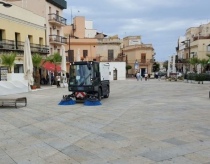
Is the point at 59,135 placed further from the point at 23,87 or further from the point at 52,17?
the point at 52,17

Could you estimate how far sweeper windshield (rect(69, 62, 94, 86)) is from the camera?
16.0m

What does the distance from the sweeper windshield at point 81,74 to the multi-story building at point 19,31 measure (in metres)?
13.0

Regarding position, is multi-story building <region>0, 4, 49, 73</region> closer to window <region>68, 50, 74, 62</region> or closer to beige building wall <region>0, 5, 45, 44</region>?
beige building wall <region>0, 5, 45, 44</region>

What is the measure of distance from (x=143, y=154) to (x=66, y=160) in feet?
5.18

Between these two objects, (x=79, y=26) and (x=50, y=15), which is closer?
(x=50, y=15)

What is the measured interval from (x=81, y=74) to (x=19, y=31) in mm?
16771

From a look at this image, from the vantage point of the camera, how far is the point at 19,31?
3038cm

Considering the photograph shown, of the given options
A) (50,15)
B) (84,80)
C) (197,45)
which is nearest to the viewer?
(84,80)

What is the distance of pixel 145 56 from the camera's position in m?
67.8

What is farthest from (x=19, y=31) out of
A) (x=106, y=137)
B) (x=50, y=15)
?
(x=106, y=137)

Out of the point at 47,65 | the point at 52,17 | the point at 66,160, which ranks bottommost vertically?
the point at 66,160

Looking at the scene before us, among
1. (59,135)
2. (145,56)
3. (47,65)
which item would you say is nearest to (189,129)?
(59,135)

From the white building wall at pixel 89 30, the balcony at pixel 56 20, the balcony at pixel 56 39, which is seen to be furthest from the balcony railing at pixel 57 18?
the white building wall at pixel 89 30

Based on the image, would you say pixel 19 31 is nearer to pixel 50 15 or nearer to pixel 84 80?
pixel 50 15
